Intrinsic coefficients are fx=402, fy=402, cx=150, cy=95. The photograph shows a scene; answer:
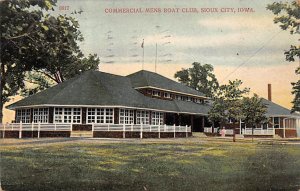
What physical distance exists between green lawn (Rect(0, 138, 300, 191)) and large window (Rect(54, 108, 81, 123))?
5512 millimetres

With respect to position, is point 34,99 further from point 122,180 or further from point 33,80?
point 122,180

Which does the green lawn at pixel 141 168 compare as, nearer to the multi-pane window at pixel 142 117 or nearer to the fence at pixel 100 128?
the fence at pixel 100 128

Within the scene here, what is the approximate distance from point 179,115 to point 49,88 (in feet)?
18.9

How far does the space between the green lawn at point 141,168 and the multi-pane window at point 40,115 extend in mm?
6232

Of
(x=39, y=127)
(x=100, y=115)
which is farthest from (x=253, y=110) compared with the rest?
(x=39, y=127)

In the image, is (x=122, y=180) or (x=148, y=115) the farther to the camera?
(x=148, y=115)

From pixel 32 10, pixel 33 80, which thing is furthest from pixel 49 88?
pixel 32 10

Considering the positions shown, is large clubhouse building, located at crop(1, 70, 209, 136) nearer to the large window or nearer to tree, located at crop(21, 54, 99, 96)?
the large window

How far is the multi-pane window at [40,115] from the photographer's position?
1686 centimetres

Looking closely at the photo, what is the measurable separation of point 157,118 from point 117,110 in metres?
1.98

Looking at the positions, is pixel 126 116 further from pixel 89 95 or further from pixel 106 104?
pixel 89 95

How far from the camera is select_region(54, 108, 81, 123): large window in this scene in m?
16.1

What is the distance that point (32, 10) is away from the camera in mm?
10477

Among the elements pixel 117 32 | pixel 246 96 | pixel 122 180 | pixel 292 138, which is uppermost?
pixel 117 32
